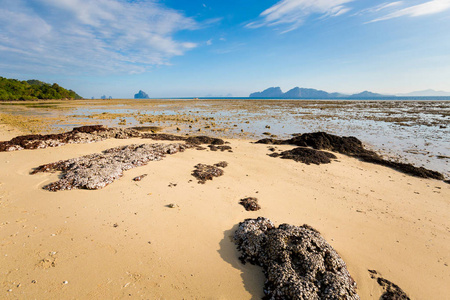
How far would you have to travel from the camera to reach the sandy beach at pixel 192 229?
412 cm

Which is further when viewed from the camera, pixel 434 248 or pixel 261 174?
pixel 261 174

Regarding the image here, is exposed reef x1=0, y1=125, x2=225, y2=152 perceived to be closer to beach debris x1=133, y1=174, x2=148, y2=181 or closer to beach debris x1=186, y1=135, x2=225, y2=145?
beach debris x1=186, y1=135, x2=225, y2=145

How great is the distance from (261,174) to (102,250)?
24.6 ft

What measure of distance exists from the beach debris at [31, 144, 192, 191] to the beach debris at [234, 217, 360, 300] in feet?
21.4

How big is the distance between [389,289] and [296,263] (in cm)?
209

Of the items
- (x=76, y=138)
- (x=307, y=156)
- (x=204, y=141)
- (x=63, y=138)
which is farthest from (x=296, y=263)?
(x=63, y=138)

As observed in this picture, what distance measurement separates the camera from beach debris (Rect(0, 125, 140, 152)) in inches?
508

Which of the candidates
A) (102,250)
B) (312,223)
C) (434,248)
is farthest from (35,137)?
(434,248)

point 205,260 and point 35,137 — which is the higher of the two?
point 35,137

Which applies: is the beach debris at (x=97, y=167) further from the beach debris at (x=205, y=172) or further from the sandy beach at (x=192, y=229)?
the beach debris at (x=205, y=172)

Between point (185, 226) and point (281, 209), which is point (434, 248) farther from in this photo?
point (185, 226)

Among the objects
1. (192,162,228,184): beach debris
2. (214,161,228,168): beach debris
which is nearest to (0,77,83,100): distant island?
(192,162,228,184): beach debris

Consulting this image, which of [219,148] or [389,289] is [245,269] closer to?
[389,289]

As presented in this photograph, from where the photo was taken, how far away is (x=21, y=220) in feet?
19.0
